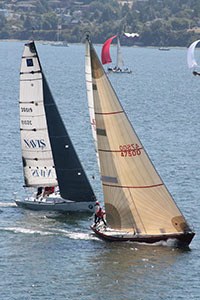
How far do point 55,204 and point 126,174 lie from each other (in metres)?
9.84

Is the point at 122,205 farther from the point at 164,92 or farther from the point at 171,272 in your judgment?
the point at 164,92

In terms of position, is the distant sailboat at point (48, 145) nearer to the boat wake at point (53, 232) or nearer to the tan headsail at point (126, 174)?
the boat wake at point (53, 232)

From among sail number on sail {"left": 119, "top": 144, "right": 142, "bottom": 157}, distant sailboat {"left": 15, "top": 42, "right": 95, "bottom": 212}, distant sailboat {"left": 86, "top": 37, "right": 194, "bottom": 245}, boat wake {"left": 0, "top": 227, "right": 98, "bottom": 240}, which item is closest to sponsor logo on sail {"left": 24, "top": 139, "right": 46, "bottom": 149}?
distant sailboat {"left": 15, "top": 42, "right": 95, "bottom": 212}

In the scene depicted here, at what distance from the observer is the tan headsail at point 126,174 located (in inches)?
2566

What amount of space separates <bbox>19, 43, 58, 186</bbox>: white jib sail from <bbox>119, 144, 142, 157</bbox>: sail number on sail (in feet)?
36.2

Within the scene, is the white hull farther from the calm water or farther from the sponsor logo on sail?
the sponsor logo on sail

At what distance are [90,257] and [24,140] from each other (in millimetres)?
15020

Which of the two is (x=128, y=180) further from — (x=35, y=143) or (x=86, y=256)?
(x=35, y=143)

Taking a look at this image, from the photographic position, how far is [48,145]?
250 feet

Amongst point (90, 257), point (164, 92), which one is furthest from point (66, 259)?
point (164, 92)

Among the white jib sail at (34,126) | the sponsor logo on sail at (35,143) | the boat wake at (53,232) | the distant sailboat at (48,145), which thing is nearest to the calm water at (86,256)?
the boat wake at (53,232)

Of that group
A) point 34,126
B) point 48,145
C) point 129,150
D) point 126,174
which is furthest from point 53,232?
point 34,126

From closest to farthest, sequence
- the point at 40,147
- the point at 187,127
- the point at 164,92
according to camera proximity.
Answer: the point at 40,147 → the point at 187,127 → the point at 164,92

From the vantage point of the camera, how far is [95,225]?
222ft
